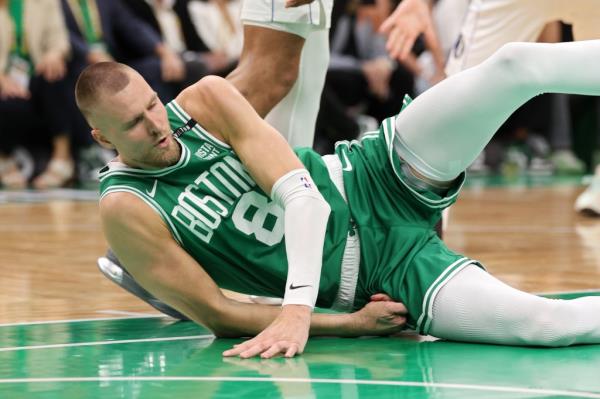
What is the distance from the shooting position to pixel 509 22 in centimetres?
493

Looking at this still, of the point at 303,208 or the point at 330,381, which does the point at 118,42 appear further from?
the point at 330,381

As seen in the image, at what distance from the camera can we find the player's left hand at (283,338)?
2.95 meters

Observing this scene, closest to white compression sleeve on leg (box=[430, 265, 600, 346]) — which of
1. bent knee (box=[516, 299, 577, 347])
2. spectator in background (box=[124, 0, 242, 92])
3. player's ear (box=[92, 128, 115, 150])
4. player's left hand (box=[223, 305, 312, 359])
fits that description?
bent knee (box=[516, 299, 577, 347])

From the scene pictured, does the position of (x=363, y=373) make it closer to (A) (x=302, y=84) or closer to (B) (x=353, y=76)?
(A) (x=302, y=84)

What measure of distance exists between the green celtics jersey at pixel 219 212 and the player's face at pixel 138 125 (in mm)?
61

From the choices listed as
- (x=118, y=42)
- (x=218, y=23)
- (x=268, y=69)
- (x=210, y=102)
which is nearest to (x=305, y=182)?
(x=210, y=102)

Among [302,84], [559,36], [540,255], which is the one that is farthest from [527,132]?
[302,84]

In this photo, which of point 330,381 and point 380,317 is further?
point 380,317

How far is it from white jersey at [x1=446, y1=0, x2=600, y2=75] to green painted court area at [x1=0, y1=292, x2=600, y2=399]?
5.88ft

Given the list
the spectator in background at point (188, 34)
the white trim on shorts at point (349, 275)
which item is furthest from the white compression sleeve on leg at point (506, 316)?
the spectator in background at point (188, 34)

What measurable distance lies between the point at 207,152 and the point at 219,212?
0.16m

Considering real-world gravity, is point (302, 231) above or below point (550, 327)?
above

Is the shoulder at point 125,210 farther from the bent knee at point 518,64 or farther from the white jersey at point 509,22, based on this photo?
the white jersey at point 509,22

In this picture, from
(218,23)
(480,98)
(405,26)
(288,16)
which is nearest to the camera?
(480,98)
